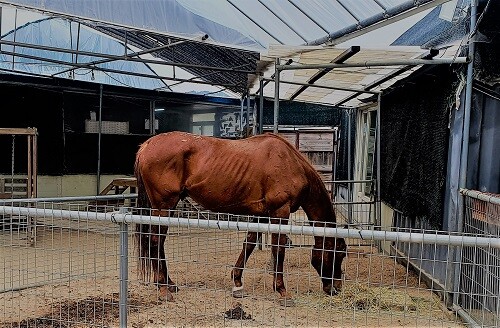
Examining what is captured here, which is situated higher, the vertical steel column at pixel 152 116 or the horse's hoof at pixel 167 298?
the vertical steel column at pixel 152 116

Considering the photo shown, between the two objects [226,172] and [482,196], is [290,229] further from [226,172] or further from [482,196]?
[226,172]

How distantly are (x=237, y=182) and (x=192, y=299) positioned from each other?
1104 mm

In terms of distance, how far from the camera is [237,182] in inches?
171

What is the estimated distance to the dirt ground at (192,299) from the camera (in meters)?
3.46

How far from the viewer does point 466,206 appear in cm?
366

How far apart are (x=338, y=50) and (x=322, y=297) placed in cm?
220

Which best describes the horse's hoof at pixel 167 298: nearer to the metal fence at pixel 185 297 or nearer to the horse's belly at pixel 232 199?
the metal fence at pixel 185 297

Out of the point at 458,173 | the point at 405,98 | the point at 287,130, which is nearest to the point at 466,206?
the point at 458,173

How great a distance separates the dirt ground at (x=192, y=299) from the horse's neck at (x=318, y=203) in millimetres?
418

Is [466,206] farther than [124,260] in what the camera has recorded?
Yes

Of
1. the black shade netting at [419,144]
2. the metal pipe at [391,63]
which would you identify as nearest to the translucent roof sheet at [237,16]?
the metal pipe at [391,63]

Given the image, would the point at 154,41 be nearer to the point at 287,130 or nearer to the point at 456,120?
the point at 456,120

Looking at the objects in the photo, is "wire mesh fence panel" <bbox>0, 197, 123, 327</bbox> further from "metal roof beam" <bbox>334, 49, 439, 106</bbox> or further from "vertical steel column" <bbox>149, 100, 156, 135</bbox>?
"vertical steel column" <bbox>149, 100, 156, 135</bbox>

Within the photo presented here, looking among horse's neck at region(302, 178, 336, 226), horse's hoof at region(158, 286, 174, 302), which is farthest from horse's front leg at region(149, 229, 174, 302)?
horse's neck at region(302, 178, 336, 226)
